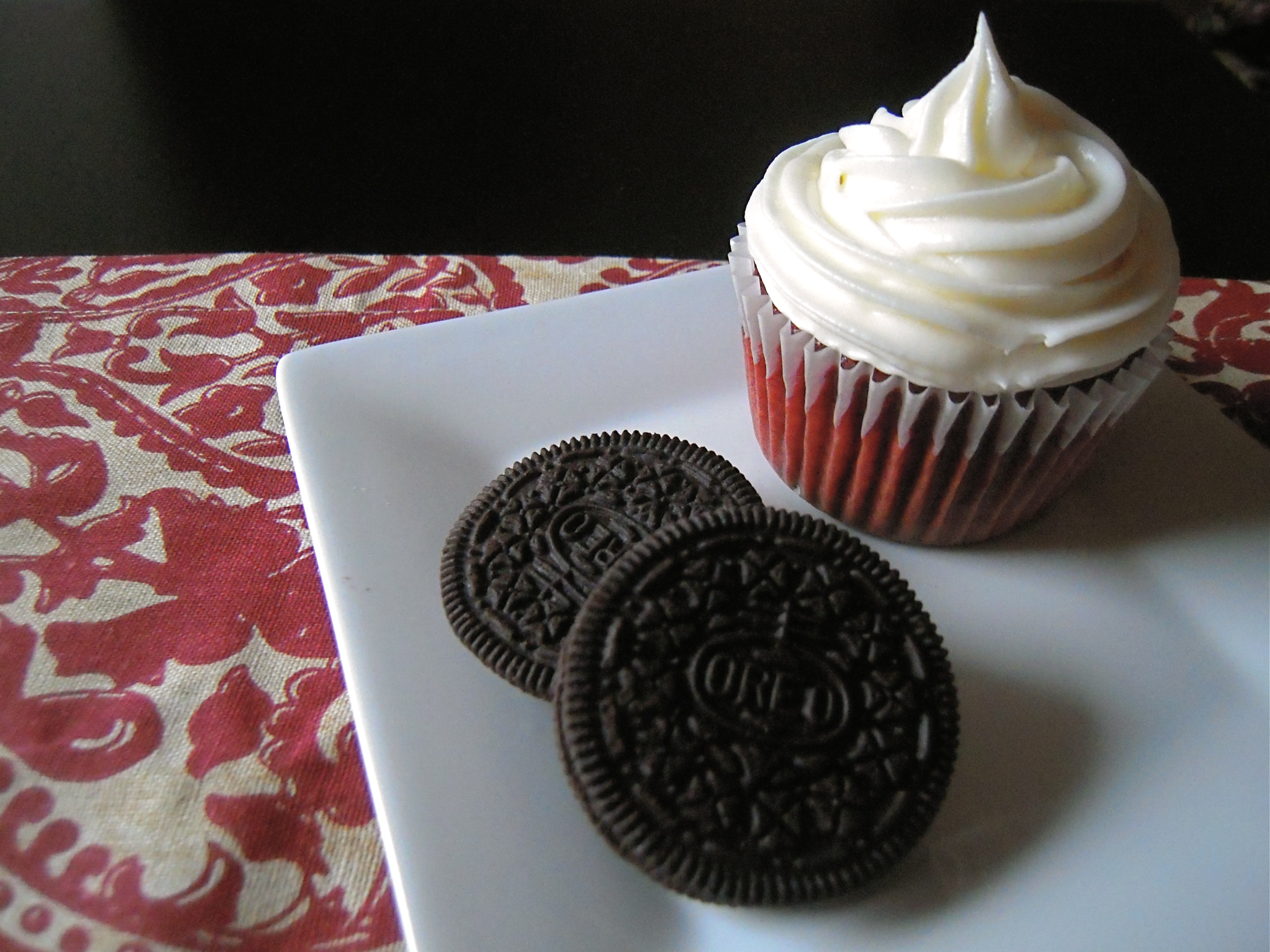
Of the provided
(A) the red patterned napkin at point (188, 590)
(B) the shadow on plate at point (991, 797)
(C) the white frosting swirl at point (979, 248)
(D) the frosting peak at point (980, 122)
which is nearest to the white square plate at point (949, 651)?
(B) the shadow on plate at point (991, 797)

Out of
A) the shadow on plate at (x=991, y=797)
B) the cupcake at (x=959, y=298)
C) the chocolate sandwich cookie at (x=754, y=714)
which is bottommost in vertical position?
the shadow on plate at (x=991, y=797)

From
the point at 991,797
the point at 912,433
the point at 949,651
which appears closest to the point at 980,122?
the point at 912,433

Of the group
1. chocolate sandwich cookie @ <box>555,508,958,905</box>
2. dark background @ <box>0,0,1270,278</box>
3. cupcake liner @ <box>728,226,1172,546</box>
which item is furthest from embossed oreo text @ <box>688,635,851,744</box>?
dark background @ <box>0,0,1270,278</box>

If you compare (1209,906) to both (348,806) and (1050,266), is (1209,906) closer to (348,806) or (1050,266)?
(1050,266)

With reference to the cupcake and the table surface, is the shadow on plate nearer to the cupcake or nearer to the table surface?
the cupcake

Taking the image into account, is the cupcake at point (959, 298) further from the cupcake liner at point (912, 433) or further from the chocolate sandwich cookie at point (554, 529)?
the chocolate sandwich cookie at point (554, 529)

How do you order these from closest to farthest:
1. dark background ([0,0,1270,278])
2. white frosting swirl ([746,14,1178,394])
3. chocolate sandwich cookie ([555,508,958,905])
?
chocolate sandwich cookie ([555,508,958,905]) < white frosting swirl ([746,14,1178,394]) < dark background ([0,0,1270,278])

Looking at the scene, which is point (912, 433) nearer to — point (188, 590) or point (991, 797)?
point (991, 797)

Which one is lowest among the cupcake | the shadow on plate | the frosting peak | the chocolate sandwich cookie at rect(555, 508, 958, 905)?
the shadow on plate
